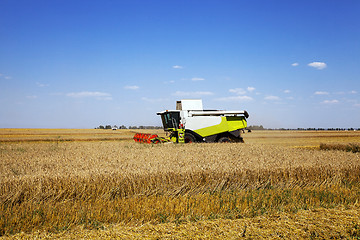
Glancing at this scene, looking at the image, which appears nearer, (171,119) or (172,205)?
(172,205)

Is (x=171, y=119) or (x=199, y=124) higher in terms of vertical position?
(x=171, y=119)

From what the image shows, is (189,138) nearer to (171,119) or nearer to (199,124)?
(199,124)

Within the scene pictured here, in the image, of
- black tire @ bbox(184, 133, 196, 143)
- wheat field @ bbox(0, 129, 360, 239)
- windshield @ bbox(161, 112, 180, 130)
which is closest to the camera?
wheat field @ bbox(0, 129, 360, 239)

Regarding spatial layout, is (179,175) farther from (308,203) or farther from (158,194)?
(308,203)

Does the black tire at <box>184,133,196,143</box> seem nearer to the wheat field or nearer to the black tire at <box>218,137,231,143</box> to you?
the black tire at <box>218,137,231,143</box>

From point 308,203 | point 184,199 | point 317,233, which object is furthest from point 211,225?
point 308,203

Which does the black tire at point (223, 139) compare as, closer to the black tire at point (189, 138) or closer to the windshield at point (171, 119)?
the black tire at point (189, 138)

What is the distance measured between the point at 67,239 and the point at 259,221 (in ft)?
10.1

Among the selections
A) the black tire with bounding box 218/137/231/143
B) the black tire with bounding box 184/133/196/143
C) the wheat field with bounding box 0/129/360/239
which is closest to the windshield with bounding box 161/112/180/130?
the black tire with bounding box 184/133/196/143

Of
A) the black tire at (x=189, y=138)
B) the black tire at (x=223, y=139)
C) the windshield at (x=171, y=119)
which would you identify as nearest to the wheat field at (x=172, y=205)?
the black tire at (x=223, y=139)

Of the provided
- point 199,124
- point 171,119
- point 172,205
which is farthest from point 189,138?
point 172,205

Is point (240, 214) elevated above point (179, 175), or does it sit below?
below

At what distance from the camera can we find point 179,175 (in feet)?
21.2

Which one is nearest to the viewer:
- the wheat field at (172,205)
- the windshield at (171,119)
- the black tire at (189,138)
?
the wheat field at (172,205)
